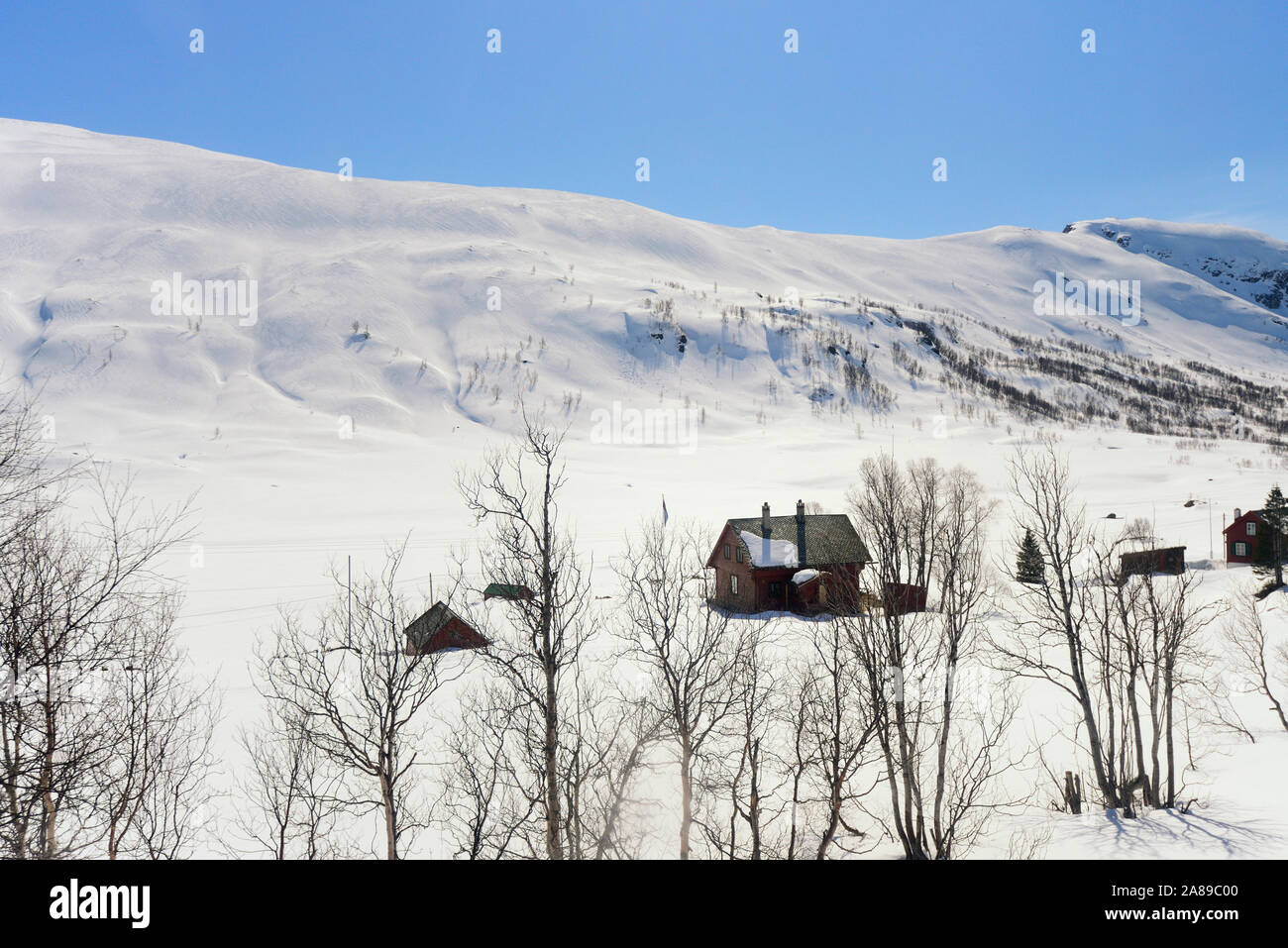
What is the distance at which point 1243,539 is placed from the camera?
5759cm

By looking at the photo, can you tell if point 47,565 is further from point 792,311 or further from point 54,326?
point 792,311

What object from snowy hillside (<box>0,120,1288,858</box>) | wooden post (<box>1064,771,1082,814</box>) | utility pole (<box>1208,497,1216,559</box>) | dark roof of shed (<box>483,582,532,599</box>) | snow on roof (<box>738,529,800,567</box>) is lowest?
wooden post (<box>1064,771,1082,814</box>)

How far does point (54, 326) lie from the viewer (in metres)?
137

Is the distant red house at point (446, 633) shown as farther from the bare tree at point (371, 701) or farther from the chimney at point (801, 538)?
the chimney at point (801, 538)

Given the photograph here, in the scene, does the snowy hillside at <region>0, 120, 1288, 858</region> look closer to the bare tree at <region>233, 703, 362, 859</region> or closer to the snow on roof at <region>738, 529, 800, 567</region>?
the bare tree at <region>233, 703, 362, 859</region>

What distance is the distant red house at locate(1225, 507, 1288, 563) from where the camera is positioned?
55.8 meters

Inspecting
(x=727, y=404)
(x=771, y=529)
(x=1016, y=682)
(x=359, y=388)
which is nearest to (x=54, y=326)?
(x=359, y=388)

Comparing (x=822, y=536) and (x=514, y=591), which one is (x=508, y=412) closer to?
(x=822, y=536)

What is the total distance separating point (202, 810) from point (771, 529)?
1341 inches

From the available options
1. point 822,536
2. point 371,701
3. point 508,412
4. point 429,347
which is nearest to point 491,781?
point 371,701

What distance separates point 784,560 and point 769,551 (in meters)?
1.11

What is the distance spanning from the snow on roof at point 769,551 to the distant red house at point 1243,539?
41.7m

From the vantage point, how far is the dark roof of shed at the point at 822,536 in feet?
142

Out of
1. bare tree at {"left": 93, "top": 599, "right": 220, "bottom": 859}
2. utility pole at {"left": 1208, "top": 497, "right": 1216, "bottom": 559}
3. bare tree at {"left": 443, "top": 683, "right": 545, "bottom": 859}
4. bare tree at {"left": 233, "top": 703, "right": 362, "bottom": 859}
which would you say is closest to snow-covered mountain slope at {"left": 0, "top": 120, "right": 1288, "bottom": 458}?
utility pole at {"left": 1208, "top": 497, "right": 1216, "bottom": 559}
